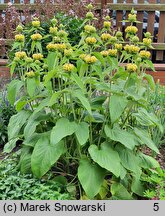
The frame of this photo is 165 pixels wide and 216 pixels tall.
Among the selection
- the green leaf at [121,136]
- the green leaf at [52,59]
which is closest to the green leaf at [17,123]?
the green leaf at [52,59]

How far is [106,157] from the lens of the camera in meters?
2.40

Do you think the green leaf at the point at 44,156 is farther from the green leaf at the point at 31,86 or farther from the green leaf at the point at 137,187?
the green leaf at the point at 137,187

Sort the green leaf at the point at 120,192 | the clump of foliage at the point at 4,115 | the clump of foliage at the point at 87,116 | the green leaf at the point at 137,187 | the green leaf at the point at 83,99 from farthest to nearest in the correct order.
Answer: the clump of foliage at the point at 4,115
the green leaf at the point at 137,187
the green leaf at the point at 120,192
the clump of foliage at the point at 87,116
the green leaf at the point at 83,99

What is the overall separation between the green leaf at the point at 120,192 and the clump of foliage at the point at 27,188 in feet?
1.03

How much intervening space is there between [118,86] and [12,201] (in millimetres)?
999

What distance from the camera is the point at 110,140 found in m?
2.60

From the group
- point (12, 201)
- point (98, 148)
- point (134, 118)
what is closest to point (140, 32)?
point (134, 118)

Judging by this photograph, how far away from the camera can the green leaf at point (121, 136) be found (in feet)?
7.85

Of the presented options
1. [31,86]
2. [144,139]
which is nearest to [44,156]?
[31,86]

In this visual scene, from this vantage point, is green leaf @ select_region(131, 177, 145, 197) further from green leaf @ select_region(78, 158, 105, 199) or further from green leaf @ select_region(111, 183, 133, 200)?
green leaf @ select_region(78, 158, 105, 199)

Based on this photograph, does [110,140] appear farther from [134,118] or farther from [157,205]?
[157,205]

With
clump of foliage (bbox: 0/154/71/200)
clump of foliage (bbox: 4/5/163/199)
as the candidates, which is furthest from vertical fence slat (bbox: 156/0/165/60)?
clump of foliage (bbox: 0/154/71/200)

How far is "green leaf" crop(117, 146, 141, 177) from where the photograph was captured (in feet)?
8.19

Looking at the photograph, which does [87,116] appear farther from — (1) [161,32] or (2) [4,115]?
(1) [161,32]
